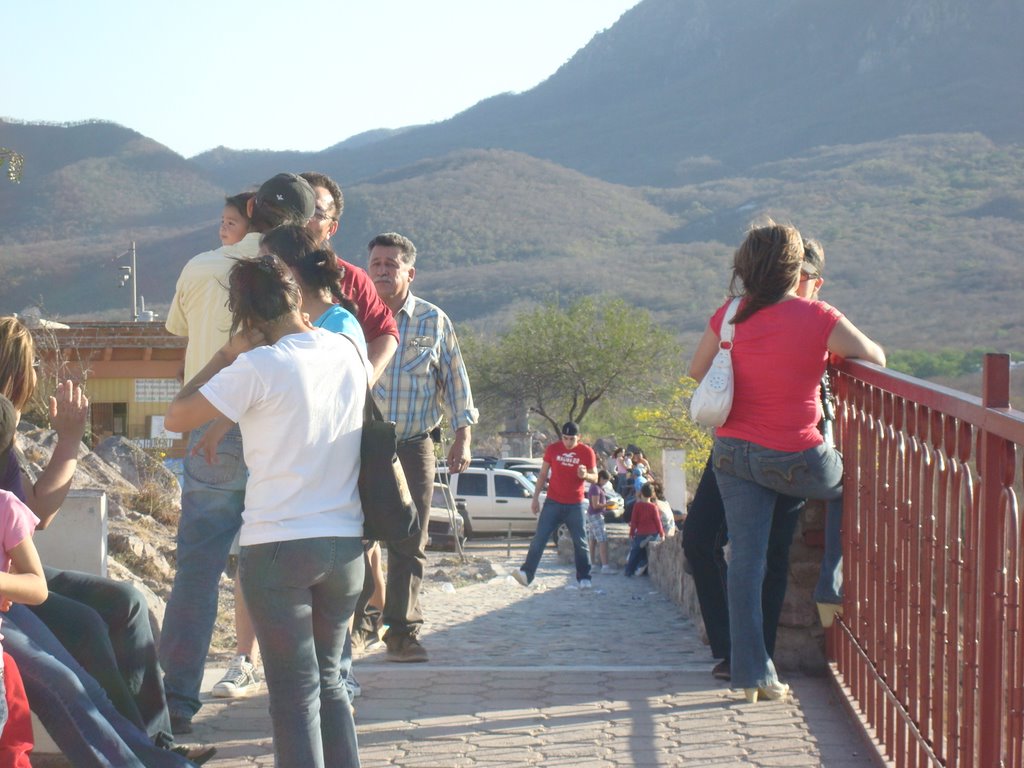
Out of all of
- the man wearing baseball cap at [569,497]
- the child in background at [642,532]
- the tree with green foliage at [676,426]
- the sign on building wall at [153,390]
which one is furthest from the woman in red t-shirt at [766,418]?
the tree with green foliage at [676,426]

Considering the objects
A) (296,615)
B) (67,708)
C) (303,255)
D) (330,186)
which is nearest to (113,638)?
(67,708)

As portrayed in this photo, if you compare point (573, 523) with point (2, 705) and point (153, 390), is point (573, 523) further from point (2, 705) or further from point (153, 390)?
point (153, 390)

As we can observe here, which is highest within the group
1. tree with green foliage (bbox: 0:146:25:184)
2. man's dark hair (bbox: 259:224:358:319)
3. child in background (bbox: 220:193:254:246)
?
tree with green foliage (bbox: 0:146:25:184)

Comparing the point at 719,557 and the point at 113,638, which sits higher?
the point at 113,638

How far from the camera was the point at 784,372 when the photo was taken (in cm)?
482

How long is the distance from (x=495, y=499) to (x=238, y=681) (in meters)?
27.3

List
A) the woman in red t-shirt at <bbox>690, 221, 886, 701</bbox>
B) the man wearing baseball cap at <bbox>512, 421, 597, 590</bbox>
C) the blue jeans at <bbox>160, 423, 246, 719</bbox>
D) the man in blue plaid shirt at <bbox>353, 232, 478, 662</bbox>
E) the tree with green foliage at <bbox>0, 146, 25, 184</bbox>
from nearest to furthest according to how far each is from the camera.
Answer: the blue jeans at <bbox>160, 423, 246, 719</bbox>, the woman in red t-shirt at <bbox>690, 221, 886, 701</bbox>, the man in blue plaid shirt at <bbox>353, 232, 478, 662</bbox>, the tree with green foliage at <bbox>0, 146, 25, 184</bbox>, the man wearing baseball cap at <bbox>512, 421, 597, 590</bbox>

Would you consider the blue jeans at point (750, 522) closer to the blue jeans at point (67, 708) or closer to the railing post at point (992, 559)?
the railing post at point (992, 559)

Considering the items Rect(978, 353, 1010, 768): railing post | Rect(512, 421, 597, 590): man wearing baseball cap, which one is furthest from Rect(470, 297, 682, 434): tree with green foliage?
Rect(978, 353, 1010, 768): railing post

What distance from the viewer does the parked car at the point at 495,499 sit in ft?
105

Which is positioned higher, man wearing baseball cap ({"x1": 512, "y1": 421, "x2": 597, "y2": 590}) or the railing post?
the railing post

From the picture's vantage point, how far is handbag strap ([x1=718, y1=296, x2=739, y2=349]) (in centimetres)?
493

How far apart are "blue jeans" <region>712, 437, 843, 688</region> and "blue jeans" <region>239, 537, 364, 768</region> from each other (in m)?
1.73

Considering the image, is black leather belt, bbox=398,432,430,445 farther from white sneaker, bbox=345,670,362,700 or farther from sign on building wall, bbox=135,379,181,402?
sign on building wall, bbox=135,379,181,402
